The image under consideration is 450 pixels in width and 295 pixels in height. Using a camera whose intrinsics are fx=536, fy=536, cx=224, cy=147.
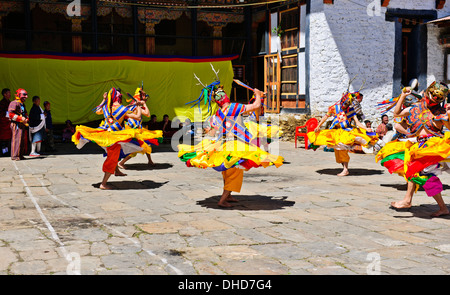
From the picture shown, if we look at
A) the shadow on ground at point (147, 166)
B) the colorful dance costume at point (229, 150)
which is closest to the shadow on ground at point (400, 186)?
the colorful dance costume at point (229, 150)

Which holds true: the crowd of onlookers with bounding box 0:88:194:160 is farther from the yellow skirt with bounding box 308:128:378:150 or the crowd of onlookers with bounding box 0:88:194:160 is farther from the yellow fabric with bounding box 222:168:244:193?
the yellow fabric with bounding box 222:168:244:193

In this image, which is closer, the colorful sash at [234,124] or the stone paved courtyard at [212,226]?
the stone paved courtyard at [212,226]

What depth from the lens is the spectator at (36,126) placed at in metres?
13.6

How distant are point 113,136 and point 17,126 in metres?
5.39

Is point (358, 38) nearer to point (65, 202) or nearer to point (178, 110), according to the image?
point (178, 110)

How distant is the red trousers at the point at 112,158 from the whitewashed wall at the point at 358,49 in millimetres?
9103

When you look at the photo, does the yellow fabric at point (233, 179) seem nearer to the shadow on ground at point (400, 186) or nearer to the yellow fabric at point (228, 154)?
the yellow fabric at point (228, 154)

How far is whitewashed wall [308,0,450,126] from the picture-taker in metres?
15.9

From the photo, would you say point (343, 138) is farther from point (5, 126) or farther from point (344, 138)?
point (5, 126)

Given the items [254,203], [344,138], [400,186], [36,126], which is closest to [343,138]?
[344,138]

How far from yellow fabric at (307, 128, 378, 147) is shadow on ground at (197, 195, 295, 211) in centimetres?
271

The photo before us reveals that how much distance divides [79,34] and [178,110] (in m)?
4.08

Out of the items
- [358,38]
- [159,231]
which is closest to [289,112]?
[358,38]

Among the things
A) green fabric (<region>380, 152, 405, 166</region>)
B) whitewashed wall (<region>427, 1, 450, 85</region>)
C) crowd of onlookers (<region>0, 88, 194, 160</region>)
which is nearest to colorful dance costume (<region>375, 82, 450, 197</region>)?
green fabric (<region>380, 152, 405, 166</region>)
